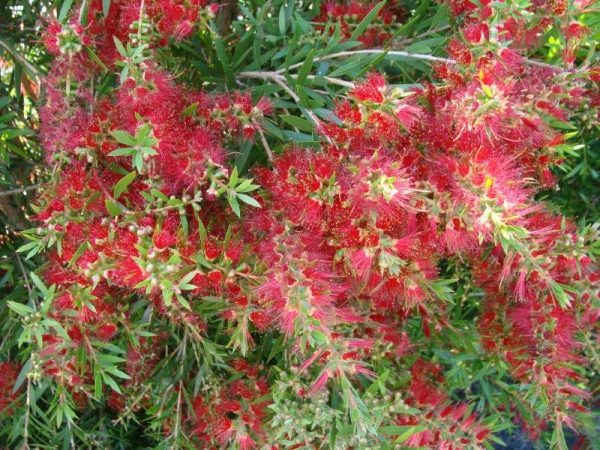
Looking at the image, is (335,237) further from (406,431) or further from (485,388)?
(485,388)

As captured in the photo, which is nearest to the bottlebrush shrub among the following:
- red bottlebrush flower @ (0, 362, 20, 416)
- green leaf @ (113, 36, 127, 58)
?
green leaf @ (113, 36, 127, 58)

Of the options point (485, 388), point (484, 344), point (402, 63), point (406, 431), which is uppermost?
point (402, 63)

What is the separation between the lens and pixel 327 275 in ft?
2.70

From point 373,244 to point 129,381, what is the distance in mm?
804

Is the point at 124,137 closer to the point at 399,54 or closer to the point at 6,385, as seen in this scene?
the point at 399,54

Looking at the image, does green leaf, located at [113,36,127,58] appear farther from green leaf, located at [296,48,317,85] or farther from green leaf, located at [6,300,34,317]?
green leaf, located at [6,300,34,317]

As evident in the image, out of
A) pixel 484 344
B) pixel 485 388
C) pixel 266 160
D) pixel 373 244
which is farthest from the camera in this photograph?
pixel 485 388

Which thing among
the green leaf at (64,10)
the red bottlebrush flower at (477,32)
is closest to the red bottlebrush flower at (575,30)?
the red bottlebrush flower at (477,32)

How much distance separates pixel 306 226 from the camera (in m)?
0.88

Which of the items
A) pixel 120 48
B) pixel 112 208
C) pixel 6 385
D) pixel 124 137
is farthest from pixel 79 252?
pixel 6 385

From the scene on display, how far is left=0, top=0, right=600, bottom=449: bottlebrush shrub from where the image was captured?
2.62 feet

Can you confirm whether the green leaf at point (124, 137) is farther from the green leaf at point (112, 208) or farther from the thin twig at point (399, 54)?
the thin twig at point (399, 54)

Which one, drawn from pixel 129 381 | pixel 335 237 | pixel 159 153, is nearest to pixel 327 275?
pixel 335 237

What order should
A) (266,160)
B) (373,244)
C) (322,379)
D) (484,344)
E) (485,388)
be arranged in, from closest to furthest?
1. (373,244)
2. (322,379)
3. (266,160)
4. (484,344)
5. (485,388)
